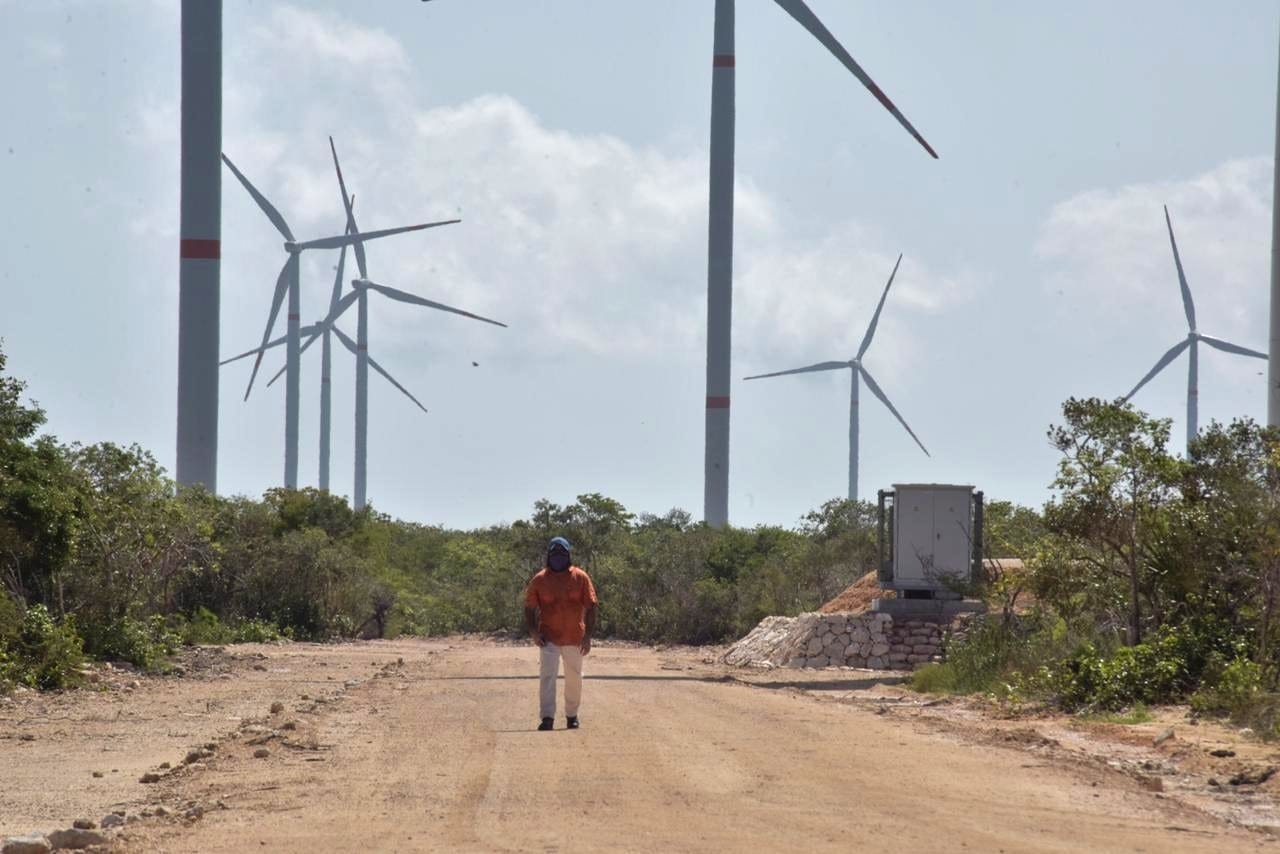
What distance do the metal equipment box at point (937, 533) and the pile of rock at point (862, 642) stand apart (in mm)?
929

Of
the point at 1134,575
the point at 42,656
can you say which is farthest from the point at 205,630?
the point at 1134,575

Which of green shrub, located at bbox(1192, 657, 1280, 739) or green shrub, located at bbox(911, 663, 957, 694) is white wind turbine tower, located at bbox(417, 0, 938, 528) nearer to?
green shrub, located at bbox(911, 663, 957, 694)

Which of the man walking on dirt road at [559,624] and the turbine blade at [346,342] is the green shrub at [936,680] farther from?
the turbine blade at [346,342]

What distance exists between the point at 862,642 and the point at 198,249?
21.3 m

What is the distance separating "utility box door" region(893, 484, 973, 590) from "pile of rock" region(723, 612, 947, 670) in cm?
100

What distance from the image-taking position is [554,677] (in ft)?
55.0

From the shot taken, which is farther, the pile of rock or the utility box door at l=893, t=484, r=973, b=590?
the utility box door at l=893, t=484, r=973, b=590

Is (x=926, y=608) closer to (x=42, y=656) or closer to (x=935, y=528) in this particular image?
(x=935, y=528)

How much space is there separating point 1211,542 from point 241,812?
46.8 ft

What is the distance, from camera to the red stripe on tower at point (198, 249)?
150ft

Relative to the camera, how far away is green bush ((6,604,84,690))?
23875mm

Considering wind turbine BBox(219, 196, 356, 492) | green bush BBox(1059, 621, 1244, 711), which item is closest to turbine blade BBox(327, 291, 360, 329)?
wind turbine BBox(219, 196, 356, 492)

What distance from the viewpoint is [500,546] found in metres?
68.9

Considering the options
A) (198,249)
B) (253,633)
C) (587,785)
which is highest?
(198,249)
